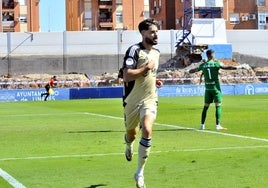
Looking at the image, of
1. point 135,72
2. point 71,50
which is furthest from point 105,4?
point 135,72

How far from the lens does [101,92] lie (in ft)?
176

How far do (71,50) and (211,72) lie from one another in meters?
63.1

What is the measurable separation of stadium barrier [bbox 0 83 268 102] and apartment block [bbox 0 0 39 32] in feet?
182

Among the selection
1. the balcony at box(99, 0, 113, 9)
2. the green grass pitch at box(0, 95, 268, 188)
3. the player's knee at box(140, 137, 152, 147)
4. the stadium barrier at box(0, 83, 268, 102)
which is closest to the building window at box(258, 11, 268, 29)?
the balcony at box(99, 0, 113, 9)

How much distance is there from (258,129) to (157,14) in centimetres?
9123

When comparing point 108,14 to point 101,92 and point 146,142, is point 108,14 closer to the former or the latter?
point 101,92

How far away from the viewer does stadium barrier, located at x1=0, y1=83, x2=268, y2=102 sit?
51594 millimetres

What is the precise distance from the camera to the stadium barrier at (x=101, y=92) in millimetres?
51594

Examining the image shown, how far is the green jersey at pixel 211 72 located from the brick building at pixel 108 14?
94.1 m

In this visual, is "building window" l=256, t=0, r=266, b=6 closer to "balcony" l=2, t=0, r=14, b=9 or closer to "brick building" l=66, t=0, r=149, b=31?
"brick building" l=66, t=0, r=149, b=31

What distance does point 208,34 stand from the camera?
7612cm

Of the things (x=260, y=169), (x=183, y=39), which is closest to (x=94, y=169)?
(x=260, y=169)

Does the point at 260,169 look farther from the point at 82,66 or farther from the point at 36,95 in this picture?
the point at 82,66

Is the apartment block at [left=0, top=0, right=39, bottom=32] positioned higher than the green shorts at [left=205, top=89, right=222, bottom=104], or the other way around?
the apartment block at [left=0, top=0, right=39, bottom=32]
